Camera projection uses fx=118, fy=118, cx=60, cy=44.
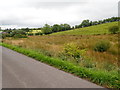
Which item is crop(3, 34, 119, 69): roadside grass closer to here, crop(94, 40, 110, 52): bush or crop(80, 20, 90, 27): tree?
crop(94, 40, 110, 52): bush

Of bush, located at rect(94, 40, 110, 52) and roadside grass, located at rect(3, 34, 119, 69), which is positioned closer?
roadside grass, located at rect(3, 34, 119, 69)

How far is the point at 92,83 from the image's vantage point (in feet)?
15.5

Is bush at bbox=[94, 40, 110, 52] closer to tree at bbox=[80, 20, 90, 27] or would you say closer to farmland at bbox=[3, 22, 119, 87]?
farmland at bbox=[3, 22, 119, 87]

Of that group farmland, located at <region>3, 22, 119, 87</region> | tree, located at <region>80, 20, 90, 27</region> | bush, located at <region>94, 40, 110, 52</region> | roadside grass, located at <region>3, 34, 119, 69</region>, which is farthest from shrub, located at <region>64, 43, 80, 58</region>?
tree, located at <region>80, 20, 90, 27</region>

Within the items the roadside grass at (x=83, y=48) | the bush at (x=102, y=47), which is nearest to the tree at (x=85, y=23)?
the roadside grass at (x=83, y=48)

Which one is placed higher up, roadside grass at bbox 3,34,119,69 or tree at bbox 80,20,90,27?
tree at bbox 80,20,90,27

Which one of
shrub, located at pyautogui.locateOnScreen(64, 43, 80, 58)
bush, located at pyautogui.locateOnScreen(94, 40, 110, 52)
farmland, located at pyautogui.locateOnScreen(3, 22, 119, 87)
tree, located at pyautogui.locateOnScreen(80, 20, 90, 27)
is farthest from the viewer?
tree, located at pyautogui.locateOnScreen(80, 20, 90, 27)

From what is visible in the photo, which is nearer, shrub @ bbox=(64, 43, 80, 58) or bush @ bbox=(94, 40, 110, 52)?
shrub @ bbox=(64, 43, 80, 58)

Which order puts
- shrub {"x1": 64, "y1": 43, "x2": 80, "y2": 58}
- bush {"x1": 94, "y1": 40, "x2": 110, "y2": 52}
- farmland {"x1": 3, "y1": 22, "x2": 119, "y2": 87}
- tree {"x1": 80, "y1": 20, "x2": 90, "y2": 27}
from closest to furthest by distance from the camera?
farmland {"x1": 3, "y1": 22, "x2": 119, "y2": 87} → shrub {"x1": 64, "y1": 43, "x2": 80, "y2": 58} → bush {"x1": 94, "y1": 40, "x2": 110, "y2": 52} → tree {"x1": 80, "y1": 20, "x2": 90, "y2": 27}

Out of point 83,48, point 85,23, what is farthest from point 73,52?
point 85,23

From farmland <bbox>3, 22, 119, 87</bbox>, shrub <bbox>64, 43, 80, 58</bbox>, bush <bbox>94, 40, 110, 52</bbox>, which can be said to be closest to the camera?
farmland <bbox>3, 22, 119, 87</bbox>

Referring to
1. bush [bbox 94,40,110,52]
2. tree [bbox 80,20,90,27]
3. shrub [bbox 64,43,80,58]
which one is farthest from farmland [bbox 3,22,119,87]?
tree [bbox 80,20,90,27]

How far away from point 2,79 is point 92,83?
3.92 m

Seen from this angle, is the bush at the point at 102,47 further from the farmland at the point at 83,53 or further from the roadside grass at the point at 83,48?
the roadside grass at the point at 83,48
